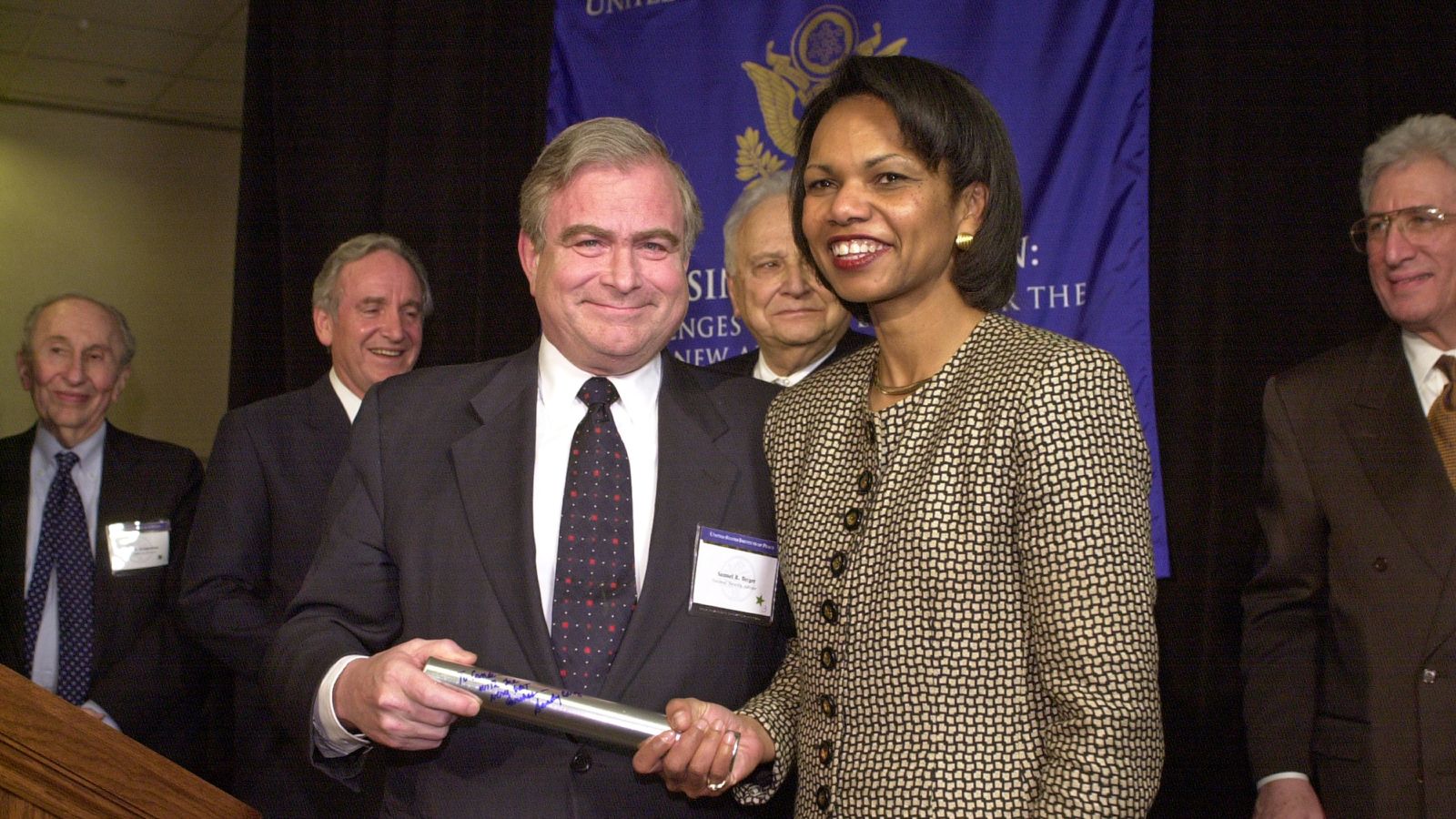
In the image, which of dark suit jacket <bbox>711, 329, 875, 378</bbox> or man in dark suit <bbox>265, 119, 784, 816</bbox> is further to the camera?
dark suit jacket <bbox>711, 329, 875, 378</bbox>

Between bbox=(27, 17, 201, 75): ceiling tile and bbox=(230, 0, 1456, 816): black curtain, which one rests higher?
bbox=(27, 17, 201, 75): ceiling tile

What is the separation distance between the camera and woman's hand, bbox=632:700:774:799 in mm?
1590

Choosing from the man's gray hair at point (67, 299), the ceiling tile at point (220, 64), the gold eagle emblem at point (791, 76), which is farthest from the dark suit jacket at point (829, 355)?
the ceiling tile at point (220, 64)

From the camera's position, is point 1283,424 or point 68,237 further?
point 68,237

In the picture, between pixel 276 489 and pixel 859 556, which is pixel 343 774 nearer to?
pixel 859 556

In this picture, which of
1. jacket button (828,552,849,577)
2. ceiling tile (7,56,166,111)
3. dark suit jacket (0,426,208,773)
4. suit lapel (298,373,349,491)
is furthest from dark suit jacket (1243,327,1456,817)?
ceiling tile (7,56,166,111)

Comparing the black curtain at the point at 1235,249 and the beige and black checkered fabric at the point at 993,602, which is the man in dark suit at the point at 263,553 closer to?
the beige and black checkered fabric at the point at 993,602

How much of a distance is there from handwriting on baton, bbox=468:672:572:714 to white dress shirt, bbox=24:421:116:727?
8.01ft

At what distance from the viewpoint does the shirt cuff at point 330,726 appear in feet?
5.80

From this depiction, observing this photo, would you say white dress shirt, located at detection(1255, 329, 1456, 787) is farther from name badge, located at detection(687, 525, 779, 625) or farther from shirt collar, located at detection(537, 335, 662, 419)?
shirt collar, located at detection(537, 335, 662, 419)

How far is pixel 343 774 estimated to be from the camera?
6.17 ft

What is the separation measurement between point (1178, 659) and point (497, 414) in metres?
1.91

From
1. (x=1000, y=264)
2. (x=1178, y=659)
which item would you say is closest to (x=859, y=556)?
(x=1000, y=264)

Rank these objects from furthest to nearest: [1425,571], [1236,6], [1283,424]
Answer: [1236,6] < [1283,424] < [1425,571]
